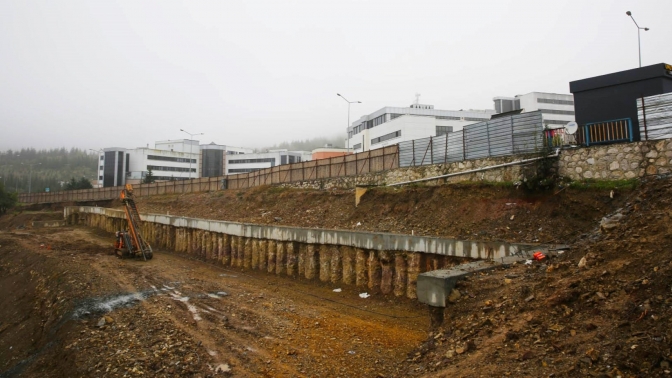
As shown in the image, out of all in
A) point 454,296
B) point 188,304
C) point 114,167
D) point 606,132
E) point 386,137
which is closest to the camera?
point 454,296

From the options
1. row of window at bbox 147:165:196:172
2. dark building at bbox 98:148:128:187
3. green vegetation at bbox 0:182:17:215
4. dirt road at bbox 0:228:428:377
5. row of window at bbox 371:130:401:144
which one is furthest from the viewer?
row of window at bbox 147:165:196:172

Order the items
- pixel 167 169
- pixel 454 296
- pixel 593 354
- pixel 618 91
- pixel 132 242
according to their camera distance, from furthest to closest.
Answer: pixel 167 169 → pixel 132 242 → pixel 618 91 → pixel 454 296 → pixel 593 354

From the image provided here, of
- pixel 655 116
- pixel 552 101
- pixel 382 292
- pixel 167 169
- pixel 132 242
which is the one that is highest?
pixel 552 101

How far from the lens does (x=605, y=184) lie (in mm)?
12422

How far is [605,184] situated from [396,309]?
825 centimetres

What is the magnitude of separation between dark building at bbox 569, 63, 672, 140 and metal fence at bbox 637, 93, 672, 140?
652 mm

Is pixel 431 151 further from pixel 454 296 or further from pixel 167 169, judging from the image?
pixel 167 169

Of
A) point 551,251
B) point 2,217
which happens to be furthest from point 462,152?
point 2,217

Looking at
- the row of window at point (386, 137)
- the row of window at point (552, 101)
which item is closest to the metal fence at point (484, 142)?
the row of window at point (386, 137)

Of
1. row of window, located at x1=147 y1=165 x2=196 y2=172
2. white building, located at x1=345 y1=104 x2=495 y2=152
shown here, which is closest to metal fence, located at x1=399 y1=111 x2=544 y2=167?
white building, located at x1=345 y1=104 x2=495 y2=152

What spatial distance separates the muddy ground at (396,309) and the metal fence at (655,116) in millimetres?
2352

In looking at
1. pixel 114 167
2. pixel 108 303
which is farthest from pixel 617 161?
pixel 114 167

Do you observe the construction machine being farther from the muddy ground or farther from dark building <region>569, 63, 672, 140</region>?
dark building <region>569, 63, 672, 140</region>

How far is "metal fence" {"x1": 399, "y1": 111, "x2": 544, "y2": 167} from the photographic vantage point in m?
16.1
